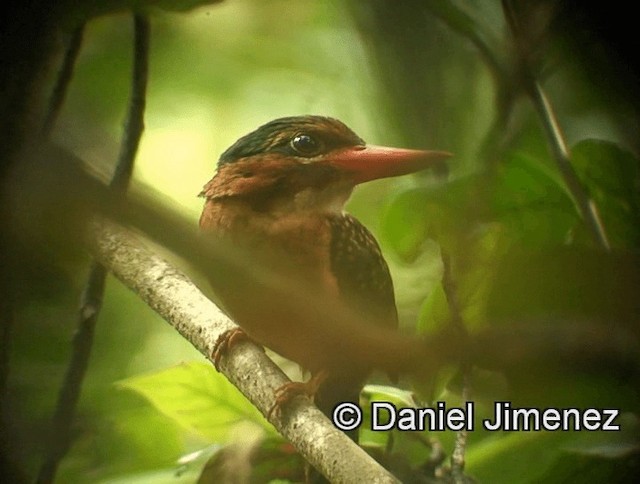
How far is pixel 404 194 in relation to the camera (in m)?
0.99

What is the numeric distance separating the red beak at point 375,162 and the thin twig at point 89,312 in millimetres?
257

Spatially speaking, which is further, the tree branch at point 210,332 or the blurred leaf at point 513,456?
the blurred leaf at point 513,456

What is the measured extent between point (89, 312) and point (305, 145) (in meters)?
0.35

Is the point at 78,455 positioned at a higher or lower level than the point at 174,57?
lower

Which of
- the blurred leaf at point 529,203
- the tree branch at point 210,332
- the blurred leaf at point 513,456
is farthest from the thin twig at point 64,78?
the blurred leaf at point 513,456

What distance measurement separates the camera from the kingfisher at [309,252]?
97cm

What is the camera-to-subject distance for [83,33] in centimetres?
104

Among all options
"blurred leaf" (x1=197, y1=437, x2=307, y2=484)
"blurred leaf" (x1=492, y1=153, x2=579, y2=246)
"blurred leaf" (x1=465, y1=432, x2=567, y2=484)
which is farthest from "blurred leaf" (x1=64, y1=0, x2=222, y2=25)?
"blurred leaf" (x1=465, y1=432, x2=567, y2=484)

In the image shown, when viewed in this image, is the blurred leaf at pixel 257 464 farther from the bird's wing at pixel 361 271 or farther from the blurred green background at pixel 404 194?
the bird's wing at pixel 361 271

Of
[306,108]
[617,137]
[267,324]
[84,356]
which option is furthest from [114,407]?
[617,137]

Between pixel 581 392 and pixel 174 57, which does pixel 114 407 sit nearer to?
pixel 174 57

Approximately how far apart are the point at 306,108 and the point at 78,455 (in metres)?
0.53

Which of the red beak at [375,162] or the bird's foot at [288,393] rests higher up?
the red beak at [375,162]

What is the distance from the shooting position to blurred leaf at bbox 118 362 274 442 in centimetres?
99
